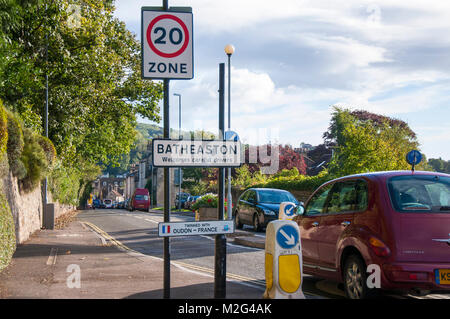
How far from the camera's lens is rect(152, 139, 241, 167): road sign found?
5980 mm

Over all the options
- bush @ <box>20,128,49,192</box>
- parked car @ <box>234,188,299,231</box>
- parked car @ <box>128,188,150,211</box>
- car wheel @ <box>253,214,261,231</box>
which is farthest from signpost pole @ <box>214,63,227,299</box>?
parked car @ <box>128,188,150,211</box>

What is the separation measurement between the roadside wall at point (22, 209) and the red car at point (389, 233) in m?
9.62

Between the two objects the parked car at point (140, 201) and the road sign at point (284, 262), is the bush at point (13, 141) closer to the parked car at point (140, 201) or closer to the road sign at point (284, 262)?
the road sign at point (284, 262)

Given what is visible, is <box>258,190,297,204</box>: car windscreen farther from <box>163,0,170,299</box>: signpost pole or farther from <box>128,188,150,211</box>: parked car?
<box>128,188,150,211</box>: parked car

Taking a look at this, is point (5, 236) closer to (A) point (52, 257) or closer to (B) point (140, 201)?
(A) point (52, 257)

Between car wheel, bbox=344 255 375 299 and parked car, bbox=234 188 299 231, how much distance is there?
11637 millimetres

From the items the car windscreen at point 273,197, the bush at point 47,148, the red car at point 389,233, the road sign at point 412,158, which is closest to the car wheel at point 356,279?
the red car at point 389,233

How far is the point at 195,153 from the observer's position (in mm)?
6121

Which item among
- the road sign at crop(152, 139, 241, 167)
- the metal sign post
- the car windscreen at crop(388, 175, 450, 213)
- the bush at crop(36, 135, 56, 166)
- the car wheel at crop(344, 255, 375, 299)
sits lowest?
the car wheel at crop(344, 255, 375, 299)

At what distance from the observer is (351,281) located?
21.1 feet

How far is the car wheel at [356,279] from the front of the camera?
607cm

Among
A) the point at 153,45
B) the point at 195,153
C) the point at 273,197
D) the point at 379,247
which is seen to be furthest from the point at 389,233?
the point at 273,197
